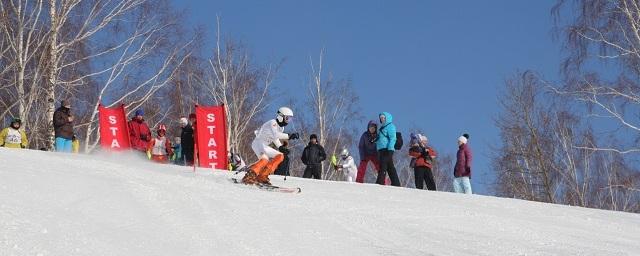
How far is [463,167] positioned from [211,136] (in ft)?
16.7

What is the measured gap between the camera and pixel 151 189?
32.6 ft

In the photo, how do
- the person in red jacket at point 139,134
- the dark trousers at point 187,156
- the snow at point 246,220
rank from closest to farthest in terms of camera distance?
the snow at point 246,220, the dark trousers at point 187,156, the person in red jacket at point 139,134

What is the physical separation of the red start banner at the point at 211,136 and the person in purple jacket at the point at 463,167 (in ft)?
15.3

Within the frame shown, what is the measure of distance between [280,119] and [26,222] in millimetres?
5916

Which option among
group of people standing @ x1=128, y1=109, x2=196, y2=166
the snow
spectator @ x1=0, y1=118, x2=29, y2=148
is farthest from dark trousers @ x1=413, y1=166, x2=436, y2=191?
spectator @ x1=0, y1=118, x2=29, y2=148

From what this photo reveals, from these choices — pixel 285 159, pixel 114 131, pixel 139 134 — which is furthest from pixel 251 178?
pixel 114 131

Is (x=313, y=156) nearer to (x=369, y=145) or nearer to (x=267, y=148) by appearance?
(x=369, y=145)

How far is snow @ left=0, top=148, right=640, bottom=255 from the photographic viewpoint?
275 inches

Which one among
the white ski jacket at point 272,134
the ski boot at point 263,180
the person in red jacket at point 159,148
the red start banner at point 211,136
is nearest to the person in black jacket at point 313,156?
the red start banner at point 211,136

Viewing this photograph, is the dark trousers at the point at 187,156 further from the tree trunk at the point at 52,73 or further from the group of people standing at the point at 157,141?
the tree trunk at the point at 52,73

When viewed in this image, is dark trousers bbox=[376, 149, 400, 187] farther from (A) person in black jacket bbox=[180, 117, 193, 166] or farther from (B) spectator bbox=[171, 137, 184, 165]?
(B) spectator bbox=[171, 137, 184, 165]

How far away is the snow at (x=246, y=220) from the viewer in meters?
6.99

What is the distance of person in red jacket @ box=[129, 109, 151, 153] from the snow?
15.6 feet

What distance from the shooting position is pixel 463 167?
15781 mm
